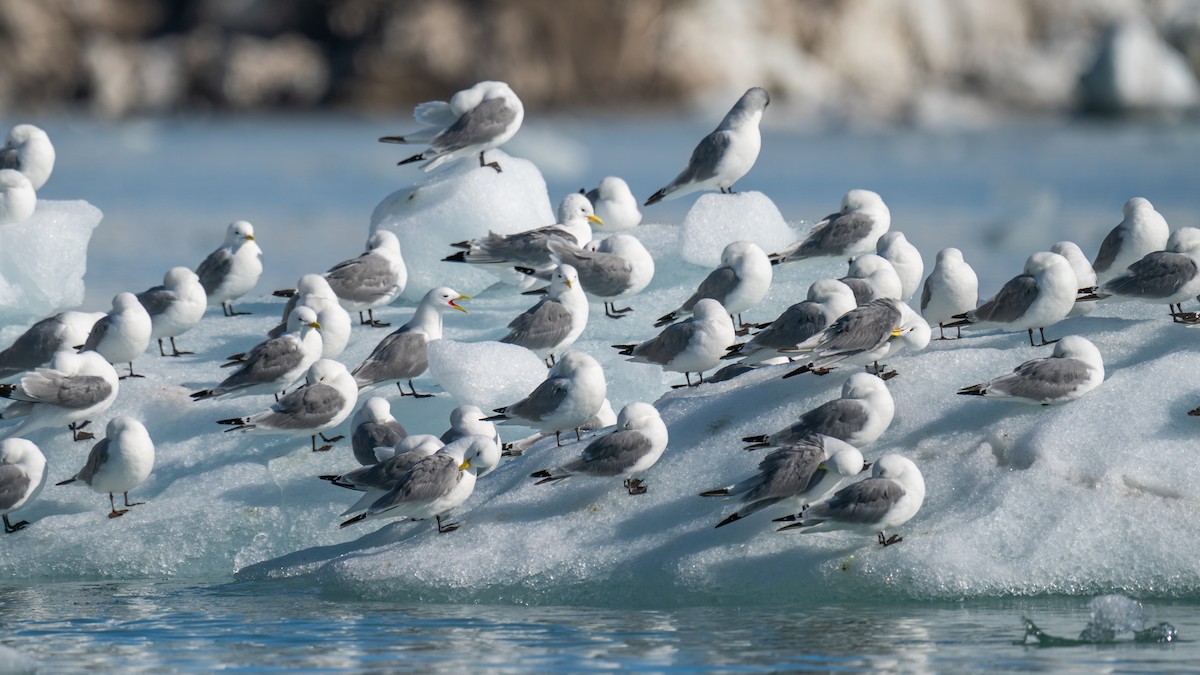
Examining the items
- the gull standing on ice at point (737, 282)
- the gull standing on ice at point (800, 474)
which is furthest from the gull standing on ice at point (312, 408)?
the gull standing on ice at point (800, 474)

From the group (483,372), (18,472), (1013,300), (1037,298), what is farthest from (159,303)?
(1037,298)

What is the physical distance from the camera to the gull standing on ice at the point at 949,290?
9.33 meters

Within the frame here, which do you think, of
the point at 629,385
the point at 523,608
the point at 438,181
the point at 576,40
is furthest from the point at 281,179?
the point at 523,608

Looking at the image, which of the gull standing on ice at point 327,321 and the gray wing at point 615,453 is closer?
the gray wing at point 615,453

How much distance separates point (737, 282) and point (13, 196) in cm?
502

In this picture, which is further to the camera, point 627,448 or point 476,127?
point 476,127

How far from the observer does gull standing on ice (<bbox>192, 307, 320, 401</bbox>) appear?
956cm

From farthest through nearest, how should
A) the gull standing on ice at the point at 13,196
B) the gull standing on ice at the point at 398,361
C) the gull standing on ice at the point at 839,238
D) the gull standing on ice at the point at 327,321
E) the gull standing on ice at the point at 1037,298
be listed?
the gull standing on ice at the point at 13,196
the gull standing on ice at the point at 839,238
the gull standing on ice at the point at 327,321
the gull standing on ice at the point at 398,361
the gull standing on ice at the point at 1037,298

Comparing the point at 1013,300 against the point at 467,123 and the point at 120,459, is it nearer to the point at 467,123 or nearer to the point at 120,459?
the point at 120,459

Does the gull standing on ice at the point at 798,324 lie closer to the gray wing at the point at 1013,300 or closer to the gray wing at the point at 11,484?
the gray wing at the point at 1013,300

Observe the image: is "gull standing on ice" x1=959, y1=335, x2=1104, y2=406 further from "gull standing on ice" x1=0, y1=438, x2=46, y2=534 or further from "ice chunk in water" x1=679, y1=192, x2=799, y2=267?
"gull standing on ice" x1=0, y1=438, x2=46, y2=534

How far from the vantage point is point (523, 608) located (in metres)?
7.62

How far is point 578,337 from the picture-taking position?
1088 centimetres

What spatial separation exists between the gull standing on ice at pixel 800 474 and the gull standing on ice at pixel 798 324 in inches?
47.0
